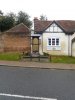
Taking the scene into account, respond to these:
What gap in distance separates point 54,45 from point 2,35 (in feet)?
26.5

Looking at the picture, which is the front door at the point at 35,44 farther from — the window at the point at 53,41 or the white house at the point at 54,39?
the window at the point at 53,41

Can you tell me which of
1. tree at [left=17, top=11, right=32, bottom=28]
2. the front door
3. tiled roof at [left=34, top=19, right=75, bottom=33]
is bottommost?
the front door

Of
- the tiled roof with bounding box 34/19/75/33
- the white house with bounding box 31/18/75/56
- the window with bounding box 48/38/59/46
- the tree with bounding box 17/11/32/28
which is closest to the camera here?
the white house with bounding box 31/18/75/56

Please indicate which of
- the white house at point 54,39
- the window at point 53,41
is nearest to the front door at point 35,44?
the white house at point 54,39

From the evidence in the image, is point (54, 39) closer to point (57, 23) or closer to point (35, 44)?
point (57, 23)

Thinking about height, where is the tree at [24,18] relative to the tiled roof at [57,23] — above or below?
above

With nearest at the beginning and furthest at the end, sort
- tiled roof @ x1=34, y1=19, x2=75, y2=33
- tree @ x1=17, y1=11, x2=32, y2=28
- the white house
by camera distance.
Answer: the white house, tiled roof @ x1=34, y1=19, x2=75, y2=33, tree @ x1=17, y1=11, x2=32, y2=28

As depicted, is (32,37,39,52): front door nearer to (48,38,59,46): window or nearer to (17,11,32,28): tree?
(48,38,59,46): window

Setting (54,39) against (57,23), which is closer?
(57,23)

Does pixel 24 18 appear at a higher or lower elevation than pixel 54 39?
higher

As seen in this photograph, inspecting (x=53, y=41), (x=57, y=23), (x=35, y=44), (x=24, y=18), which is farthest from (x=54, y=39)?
(x=24, y=18)

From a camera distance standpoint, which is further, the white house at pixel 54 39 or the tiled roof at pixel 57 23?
the tiled roof at pixel 57 23

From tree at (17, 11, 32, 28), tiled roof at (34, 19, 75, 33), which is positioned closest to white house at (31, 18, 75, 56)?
tiled roof at (34, 19, 75, 33)

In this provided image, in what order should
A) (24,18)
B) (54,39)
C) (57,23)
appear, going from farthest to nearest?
(24,18) < (54,39) < (57,23)
